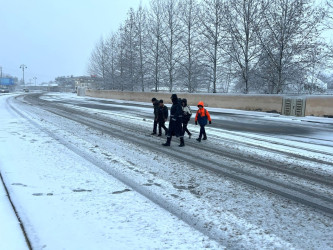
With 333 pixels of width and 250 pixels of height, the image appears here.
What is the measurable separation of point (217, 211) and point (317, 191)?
88.5 inches

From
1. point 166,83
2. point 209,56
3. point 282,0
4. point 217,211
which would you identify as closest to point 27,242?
point 217,211

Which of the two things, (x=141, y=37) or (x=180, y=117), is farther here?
(x=141, y=37)

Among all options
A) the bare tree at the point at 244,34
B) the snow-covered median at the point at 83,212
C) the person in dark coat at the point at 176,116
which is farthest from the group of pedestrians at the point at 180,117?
the bare tree at the point at 244,34

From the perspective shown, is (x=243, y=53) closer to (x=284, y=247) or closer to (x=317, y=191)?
(x=317, y=191)

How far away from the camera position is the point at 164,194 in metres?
4.77

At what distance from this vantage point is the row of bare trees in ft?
73.6

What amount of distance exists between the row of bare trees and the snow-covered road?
16822 mm

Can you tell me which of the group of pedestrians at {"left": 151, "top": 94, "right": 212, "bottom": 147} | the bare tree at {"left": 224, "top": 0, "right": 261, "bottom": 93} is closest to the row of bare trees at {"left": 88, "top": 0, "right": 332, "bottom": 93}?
the bare tree at {"left": 224, "top": 0, "right": 261, "bottom": 93}

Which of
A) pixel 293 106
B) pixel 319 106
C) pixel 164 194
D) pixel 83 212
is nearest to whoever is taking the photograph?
pixel 83 212

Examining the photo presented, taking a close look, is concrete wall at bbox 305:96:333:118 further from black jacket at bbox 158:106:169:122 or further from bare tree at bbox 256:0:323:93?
black jacket at bbox 158:106:169:122

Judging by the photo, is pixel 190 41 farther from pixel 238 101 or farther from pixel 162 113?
pixel 162 113

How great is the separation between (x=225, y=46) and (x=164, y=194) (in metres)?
24.7

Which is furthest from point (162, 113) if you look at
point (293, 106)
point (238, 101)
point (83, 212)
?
point (238, 101)

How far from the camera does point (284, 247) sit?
128 inches
